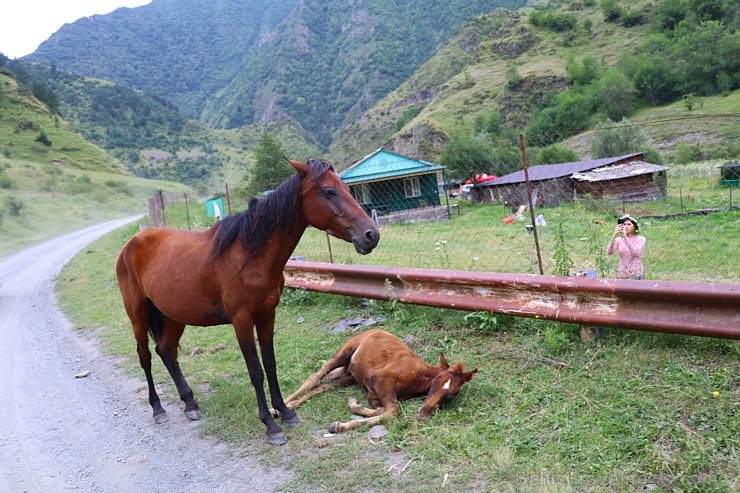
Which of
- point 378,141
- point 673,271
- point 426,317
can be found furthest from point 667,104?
point 426,317

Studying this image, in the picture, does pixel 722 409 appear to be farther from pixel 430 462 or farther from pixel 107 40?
pixel 107 40

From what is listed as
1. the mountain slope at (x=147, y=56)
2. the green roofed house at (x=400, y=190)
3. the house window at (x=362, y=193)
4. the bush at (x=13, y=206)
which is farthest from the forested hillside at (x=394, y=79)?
the bush at (x=13, y=206)

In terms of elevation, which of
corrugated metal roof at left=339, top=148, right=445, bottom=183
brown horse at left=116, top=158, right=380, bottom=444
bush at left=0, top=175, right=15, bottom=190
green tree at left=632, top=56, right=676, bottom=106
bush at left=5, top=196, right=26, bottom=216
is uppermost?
green tree at left=632, top=56, right=676, bottom=106

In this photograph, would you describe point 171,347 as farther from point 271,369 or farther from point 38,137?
point 38,137

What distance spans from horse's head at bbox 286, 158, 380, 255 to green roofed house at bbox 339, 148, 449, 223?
25431mm

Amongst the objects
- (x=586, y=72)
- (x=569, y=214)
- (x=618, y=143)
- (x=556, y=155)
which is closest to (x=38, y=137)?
(x=556, y=155)

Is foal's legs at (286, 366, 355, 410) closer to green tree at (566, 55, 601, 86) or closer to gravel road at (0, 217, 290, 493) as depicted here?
gravel road at (0, 217, 290, 493)

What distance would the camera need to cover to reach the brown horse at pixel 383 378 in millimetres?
3992

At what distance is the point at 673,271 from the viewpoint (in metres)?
8.48

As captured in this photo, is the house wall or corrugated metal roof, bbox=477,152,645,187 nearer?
corrugated metal roof, bbox=477,152,645,187

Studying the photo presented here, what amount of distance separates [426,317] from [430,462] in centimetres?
273

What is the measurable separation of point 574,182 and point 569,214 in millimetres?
14824

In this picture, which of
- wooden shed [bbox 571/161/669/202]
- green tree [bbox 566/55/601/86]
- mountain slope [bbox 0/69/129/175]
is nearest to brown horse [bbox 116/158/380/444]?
wooden shed [bbox 571/161/669/202]

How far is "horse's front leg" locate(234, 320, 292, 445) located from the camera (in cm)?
388
